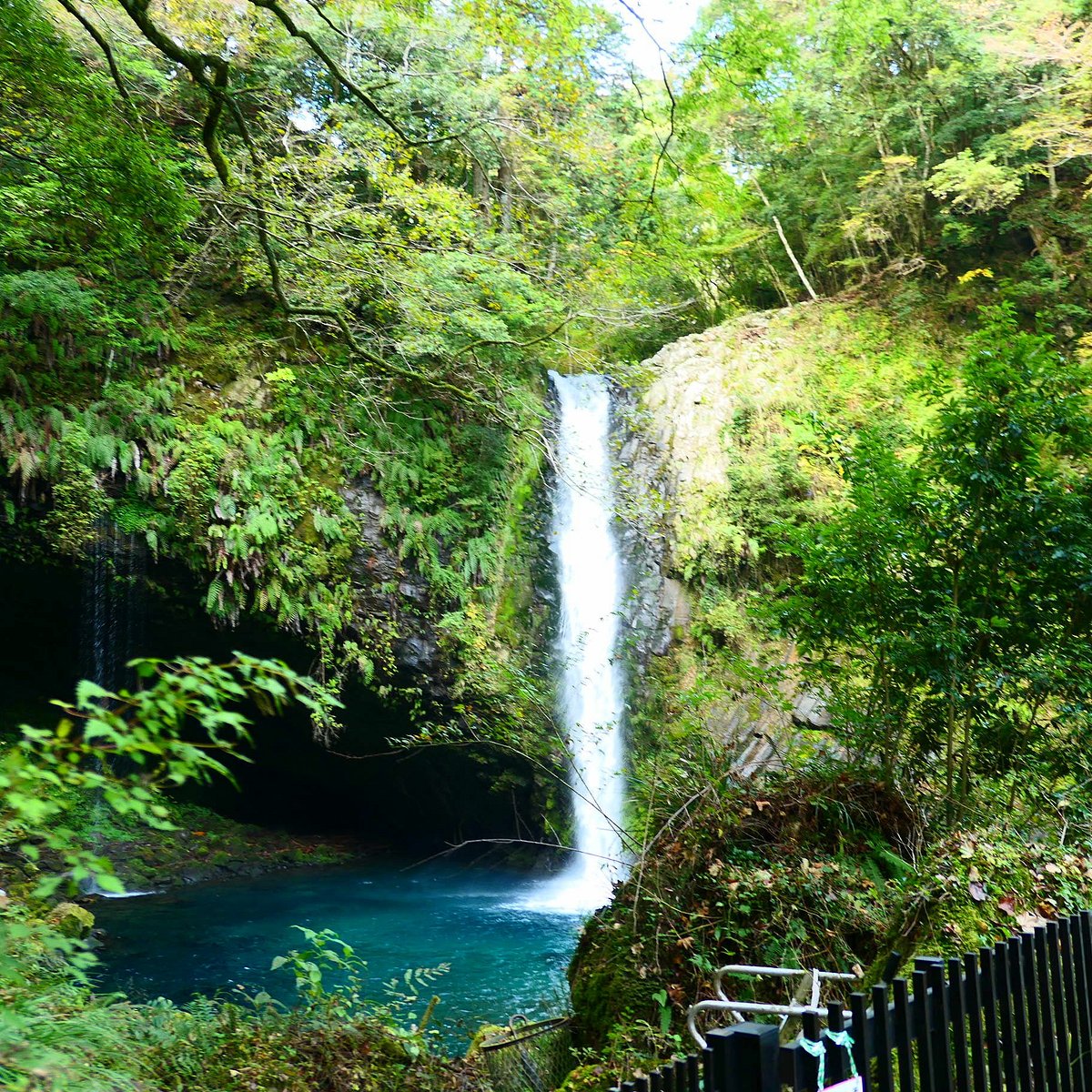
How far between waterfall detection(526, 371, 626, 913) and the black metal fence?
9301 millimetres

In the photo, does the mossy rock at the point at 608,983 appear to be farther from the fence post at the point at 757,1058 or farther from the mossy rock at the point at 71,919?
the mossy rock at the point at 71,919

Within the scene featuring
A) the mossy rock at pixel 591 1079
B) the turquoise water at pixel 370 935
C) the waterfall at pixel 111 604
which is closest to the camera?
the mossy rock at pixel 591 1079

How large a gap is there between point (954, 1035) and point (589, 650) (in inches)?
448

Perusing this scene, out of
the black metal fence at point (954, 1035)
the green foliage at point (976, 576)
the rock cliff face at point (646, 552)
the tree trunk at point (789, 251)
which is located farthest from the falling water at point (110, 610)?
the tree trunk at point (789, 251)

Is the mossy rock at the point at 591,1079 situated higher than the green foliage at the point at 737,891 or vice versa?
the green foliage at the point at 737,891

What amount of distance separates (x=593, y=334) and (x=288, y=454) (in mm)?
6991

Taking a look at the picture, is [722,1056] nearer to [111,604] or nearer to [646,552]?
[646,552]

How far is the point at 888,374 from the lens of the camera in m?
13.8

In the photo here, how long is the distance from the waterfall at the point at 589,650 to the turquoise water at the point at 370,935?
1.16 m

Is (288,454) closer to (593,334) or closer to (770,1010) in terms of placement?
(593,334)

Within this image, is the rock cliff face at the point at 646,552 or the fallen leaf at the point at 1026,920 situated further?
the rock cliff face at the point at 646,552

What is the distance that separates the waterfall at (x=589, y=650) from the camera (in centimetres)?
1294

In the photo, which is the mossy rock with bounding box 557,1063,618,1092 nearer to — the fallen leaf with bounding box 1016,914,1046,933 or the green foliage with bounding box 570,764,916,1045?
the green foliage with bounding box 570,764,916,1045

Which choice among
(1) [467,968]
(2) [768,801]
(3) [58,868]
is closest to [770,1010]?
(2) [768,801]
